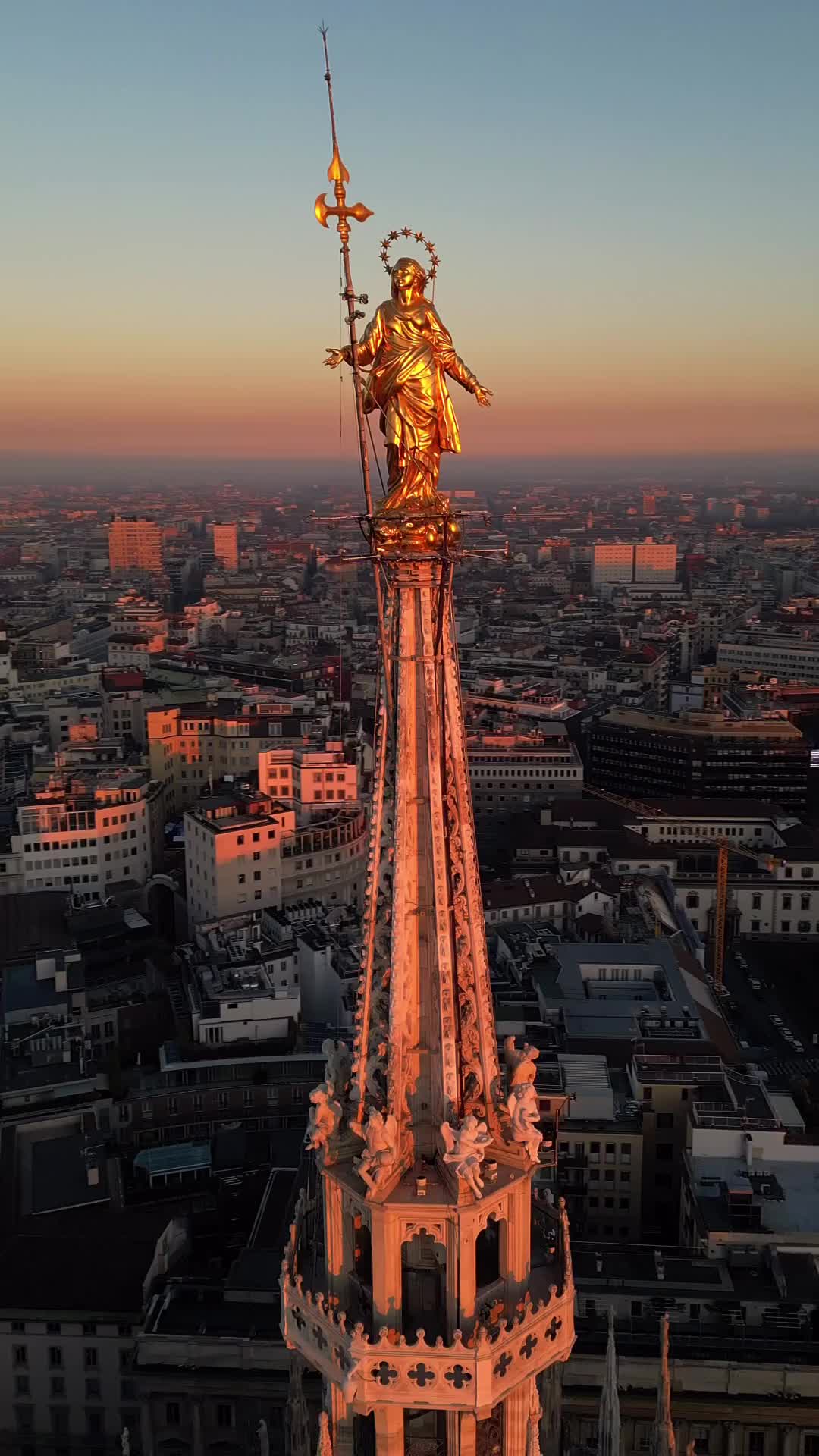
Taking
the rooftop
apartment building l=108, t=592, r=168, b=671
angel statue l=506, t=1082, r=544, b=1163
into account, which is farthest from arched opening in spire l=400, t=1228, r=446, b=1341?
apartment building l=108, t=592, r=168, b=671

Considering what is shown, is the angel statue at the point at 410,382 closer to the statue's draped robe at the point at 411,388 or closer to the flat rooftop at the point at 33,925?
the statue's draped robe at the point at 411,388

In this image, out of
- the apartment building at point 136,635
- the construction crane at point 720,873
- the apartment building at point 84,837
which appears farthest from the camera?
the apartment building at point 136,635

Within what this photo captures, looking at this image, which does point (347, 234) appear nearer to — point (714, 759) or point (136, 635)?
point (714, 759)

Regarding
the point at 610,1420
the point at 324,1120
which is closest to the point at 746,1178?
the point at 610,1420

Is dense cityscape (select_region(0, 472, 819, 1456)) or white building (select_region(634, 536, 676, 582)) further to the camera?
white building (select_region(634, 536, 676, 582))

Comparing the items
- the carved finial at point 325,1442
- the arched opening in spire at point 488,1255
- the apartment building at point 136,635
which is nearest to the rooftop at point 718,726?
the apartment building at point 136,635

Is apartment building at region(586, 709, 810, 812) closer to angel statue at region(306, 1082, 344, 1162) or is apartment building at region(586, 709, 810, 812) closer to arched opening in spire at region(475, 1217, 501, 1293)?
arched opening in spire at region(475, 1217, 501, 1293)

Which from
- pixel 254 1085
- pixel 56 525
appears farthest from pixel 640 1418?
pixel 56 525
